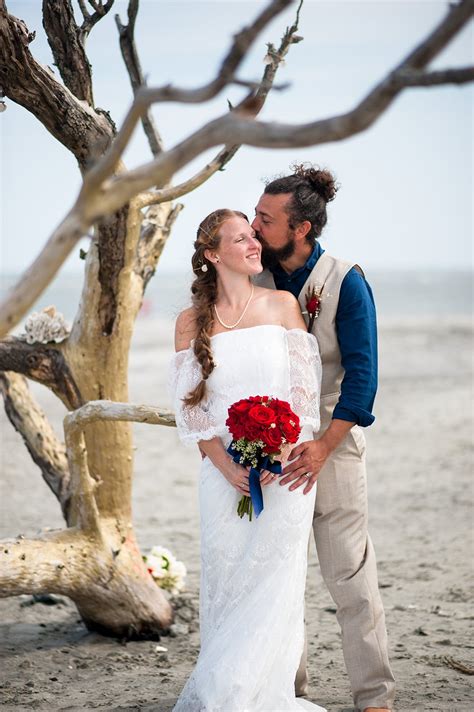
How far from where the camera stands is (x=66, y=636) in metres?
→ 5.31

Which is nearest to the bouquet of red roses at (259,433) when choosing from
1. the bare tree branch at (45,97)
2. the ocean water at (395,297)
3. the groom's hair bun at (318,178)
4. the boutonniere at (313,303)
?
the boutonniere at (313,303)

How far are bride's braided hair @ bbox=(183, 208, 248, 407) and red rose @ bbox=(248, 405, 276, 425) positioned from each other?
1.19 ft

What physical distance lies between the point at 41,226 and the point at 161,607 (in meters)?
50.1

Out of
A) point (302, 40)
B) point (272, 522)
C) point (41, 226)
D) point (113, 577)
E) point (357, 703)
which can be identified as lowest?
point (357, 703)

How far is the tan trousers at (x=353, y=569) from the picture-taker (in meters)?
4.04

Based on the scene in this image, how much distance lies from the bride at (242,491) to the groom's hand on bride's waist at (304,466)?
4 centimetres

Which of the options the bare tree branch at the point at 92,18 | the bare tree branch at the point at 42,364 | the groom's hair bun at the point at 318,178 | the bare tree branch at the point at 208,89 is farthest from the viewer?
the bare tree branch at the point at 42,364

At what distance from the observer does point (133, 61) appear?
18.5 ft

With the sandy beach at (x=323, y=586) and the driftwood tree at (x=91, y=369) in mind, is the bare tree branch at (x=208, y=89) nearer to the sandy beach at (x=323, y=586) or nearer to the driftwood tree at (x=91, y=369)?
the driftwood tree at (x=91, y=369)

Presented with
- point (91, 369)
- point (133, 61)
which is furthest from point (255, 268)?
point (133, 61)

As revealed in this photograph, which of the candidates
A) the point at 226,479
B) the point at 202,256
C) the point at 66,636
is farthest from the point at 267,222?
the point at 66,636

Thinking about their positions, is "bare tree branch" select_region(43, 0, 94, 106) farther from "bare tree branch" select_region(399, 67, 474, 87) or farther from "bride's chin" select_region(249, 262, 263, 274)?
"bare tree branch" select_region(399, 67, 474, 87)

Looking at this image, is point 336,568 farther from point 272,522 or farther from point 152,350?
point 152,350

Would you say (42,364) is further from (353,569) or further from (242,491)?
(353,569)
